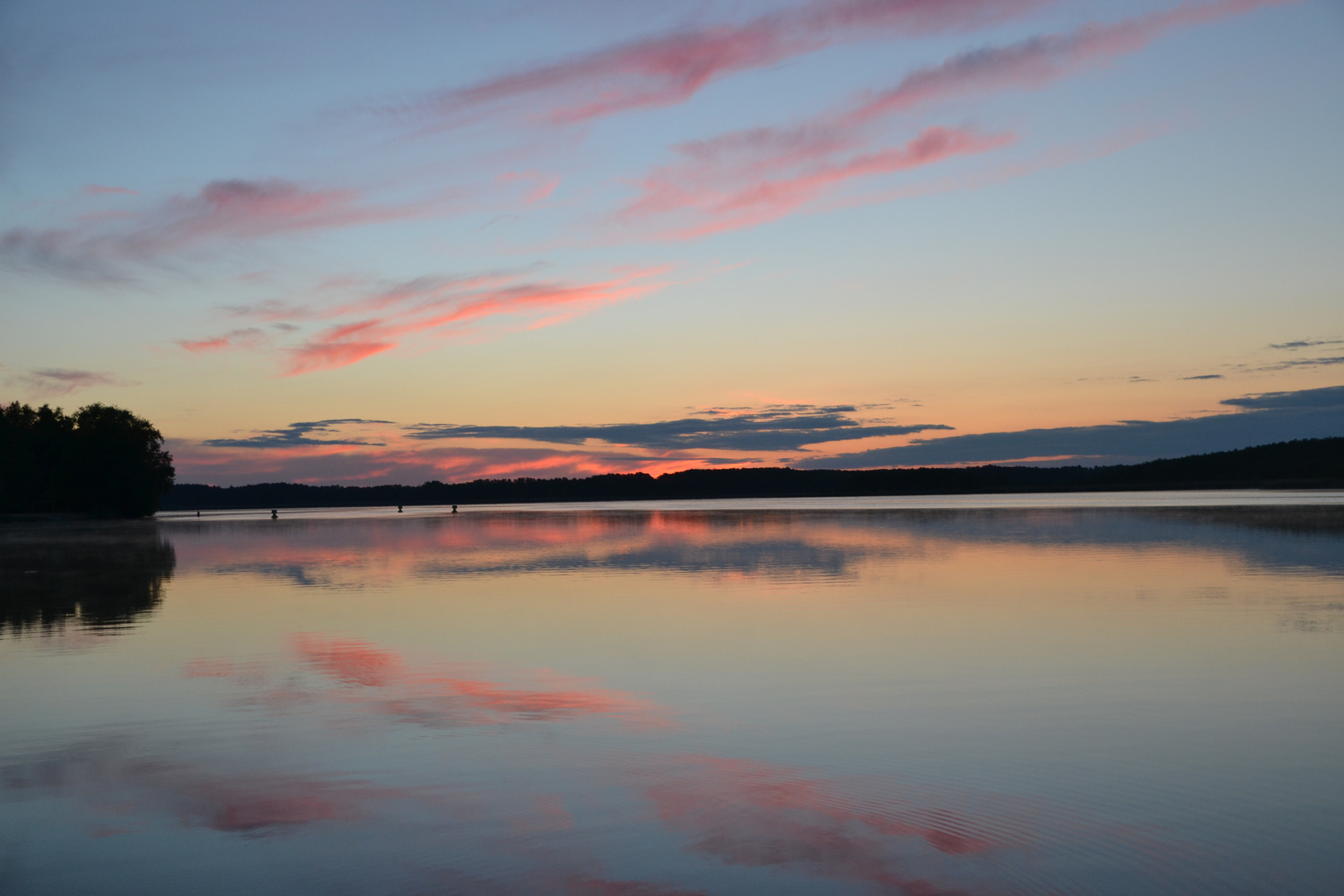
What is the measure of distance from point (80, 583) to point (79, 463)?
92099 mm

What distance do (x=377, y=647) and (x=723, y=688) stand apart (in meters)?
6.27

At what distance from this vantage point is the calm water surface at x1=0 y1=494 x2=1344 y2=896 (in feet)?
19.3

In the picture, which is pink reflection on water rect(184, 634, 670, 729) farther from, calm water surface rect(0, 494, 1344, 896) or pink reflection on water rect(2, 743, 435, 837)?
pink reflection on water rect(2, 743, 435, 837)

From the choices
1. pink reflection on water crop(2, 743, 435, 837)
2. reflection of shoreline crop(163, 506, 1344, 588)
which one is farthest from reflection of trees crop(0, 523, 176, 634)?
pink reflection on water crop(2, 743, 435, 837)

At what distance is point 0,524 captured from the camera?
292 feet

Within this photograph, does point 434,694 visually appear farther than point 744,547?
No

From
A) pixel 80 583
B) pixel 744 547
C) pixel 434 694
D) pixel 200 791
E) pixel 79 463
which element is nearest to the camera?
pixel 200 791

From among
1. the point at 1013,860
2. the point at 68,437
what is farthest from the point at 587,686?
the point at 68,437

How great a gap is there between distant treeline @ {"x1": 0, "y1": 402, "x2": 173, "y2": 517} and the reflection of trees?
212ft

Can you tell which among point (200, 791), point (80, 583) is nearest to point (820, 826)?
point (200, 791)

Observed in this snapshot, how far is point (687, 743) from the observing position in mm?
8719

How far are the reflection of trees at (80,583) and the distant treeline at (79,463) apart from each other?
64.7 metres

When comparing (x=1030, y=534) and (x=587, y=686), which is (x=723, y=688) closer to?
(x=587, y=686)

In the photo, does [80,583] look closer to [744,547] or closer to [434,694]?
[434,694]
